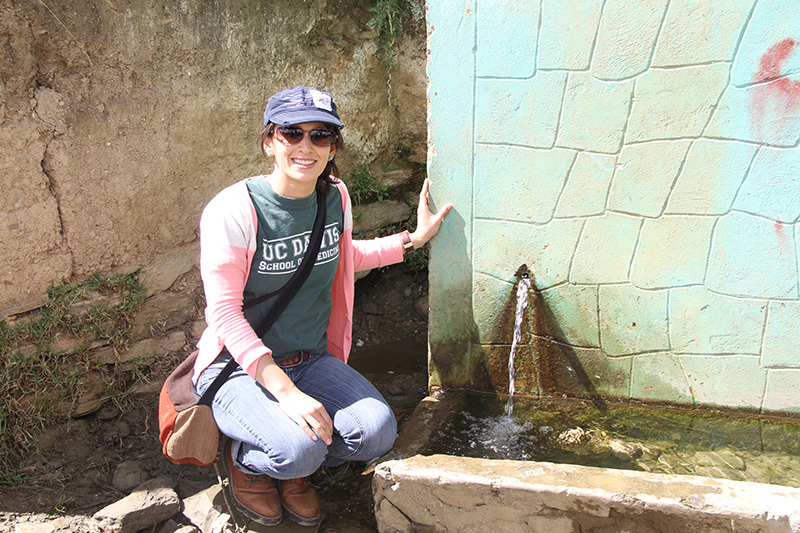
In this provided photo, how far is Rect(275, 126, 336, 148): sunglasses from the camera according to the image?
6.91 ft

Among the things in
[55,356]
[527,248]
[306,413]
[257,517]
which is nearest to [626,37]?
[527,248]

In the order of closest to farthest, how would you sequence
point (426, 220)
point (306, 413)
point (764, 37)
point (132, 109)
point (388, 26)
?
point (306, 413)
point (764, 37)
point (426, 220)
point (132, 109)
point (388, 26)

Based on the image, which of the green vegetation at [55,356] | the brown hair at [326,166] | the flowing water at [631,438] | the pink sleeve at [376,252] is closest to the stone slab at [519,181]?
the pink sleeve at [376,252]

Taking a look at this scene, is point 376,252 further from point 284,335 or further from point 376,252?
point 284,335

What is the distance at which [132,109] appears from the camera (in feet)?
9.12

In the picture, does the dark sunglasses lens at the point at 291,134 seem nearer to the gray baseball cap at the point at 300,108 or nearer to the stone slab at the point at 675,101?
the gray baseball cap at the point at 300,108

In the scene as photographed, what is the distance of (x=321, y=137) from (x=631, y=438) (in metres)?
1.63

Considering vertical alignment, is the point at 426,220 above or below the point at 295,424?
above

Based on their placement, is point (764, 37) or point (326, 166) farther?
point (326, 166)

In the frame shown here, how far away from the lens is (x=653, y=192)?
2469mm

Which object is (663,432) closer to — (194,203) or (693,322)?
(693,322)

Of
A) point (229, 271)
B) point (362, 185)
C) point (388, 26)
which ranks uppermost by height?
point (388, 26)

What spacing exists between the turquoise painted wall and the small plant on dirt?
0.93 m

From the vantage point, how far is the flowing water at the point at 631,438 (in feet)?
7.91
